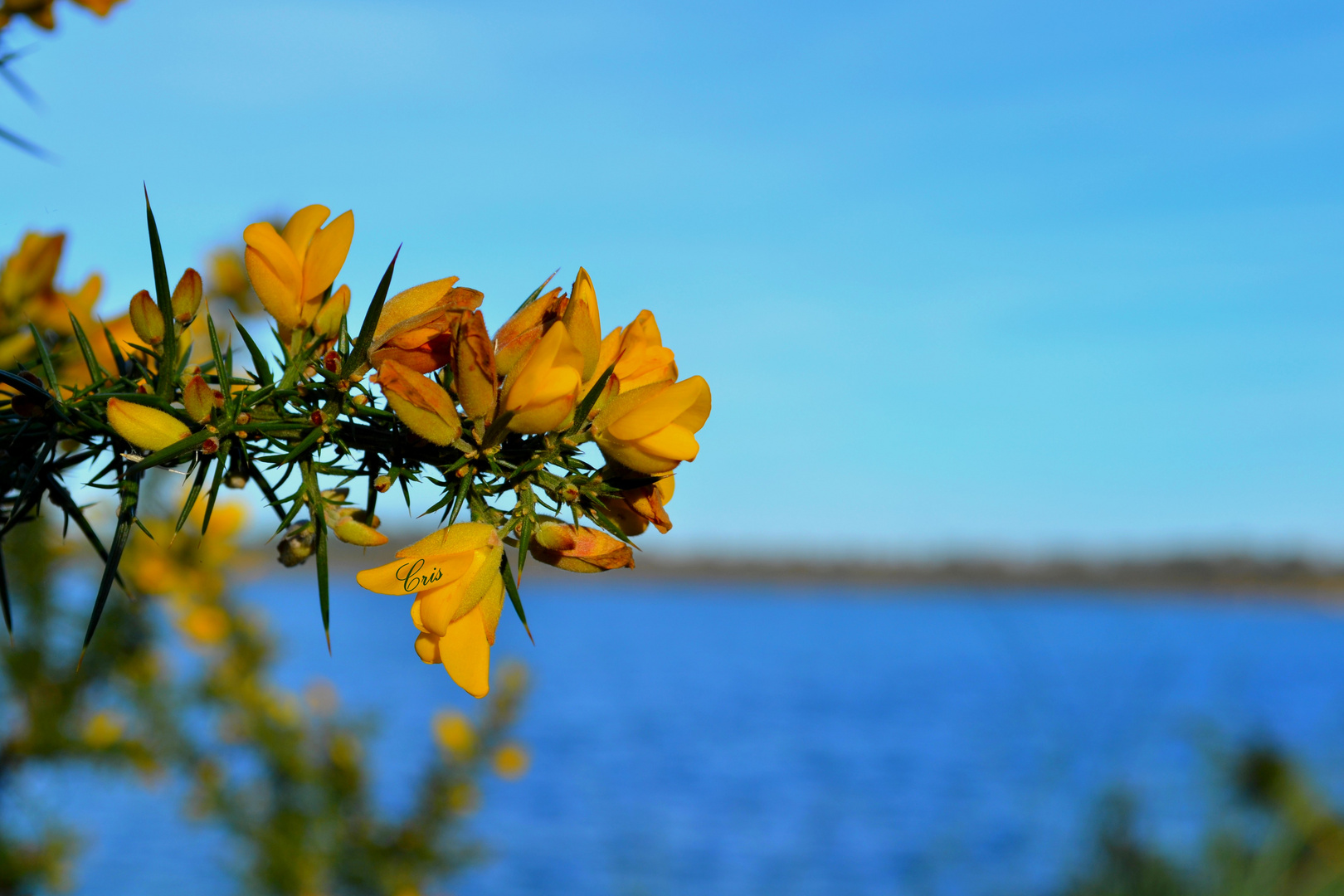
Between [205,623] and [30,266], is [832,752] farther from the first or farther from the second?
[30,266]

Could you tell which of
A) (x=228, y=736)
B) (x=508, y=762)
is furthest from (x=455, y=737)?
(x=228, y=736)

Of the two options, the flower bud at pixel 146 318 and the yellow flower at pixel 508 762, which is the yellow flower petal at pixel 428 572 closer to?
the flower bud at pixel 146 318

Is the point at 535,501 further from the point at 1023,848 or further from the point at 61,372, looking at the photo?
the point at 1023,848

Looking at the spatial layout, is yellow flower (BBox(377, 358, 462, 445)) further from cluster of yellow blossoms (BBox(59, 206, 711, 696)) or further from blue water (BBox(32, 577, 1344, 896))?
blue water (BBox(32, 577, 1344, 896))

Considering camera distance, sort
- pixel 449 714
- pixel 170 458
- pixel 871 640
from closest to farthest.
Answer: pixel 170 458 < pixel 449 714 < pixel 871 640

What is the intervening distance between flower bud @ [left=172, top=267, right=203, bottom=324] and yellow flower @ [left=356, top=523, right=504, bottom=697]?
20 centimetres

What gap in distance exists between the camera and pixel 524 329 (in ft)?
1.67

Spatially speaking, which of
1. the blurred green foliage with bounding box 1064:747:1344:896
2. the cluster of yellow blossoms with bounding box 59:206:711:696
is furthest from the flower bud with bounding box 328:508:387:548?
the blurred green foliage with bounding box 1064:747:1344:896

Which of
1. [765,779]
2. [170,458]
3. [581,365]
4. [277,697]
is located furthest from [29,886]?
[765,779]

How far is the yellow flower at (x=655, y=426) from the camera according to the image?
1.57 ft

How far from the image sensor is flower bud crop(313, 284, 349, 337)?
0.55 meters

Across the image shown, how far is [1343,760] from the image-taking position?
2994 millimetres

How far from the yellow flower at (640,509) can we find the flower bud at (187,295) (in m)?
0.27

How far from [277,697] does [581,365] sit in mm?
2058
